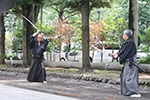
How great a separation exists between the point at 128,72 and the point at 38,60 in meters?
4.85

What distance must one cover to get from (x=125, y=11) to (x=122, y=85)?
90.9ft

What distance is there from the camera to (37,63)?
10703 millimetres

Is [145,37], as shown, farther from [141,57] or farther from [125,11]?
[125,11]

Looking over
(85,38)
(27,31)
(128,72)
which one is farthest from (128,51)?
(27,31)

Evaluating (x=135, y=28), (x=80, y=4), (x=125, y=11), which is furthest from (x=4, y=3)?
(x=125, y=11)

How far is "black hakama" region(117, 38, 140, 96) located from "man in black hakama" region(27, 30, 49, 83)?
4301mm

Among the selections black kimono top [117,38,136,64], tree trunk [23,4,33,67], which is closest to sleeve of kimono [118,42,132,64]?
black kimono top [117,38,136,64]

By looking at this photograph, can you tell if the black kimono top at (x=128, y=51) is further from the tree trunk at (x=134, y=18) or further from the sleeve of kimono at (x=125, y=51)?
the tree trunk at (x=134, y=18)

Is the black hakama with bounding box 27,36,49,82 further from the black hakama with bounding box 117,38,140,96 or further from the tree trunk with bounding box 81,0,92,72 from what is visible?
the black hakama with bounding box 117,38,140,96

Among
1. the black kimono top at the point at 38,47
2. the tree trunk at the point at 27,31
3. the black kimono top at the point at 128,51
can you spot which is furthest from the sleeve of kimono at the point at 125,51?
the tree trunk at the point at 27,31

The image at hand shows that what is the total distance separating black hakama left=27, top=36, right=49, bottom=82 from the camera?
34.5 ft

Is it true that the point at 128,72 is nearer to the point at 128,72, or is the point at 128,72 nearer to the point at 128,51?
the point at 128,72

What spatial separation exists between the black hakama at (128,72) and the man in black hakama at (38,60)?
430cm

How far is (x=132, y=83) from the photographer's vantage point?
6.81m
